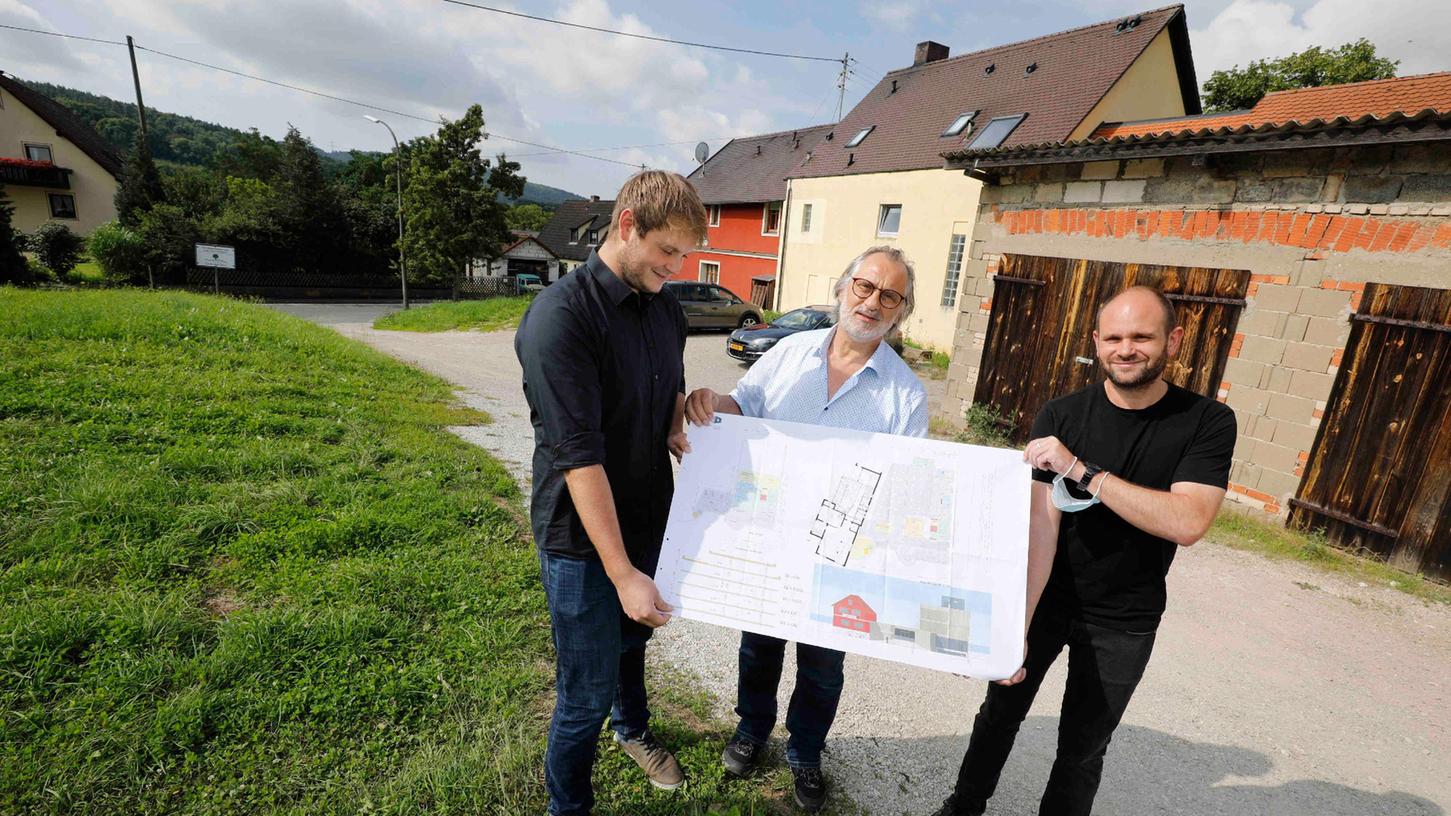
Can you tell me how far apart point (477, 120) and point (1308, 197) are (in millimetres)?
31059

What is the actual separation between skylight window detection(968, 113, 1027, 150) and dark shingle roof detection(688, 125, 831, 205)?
9.51 meters

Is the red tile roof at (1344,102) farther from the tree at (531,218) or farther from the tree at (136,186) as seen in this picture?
the tree at (531,218)

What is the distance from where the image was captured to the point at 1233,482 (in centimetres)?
613

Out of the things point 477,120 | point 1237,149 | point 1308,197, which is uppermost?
point 477,120

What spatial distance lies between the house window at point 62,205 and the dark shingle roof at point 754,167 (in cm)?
3510

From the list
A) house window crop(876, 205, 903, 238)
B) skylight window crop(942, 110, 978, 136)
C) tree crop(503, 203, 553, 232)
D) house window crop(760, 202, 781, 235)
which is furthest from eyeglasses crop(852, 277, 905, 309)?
tree crop(503, 203, 553, 232)

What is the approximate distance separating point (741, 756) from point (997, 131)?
1967 centimetres

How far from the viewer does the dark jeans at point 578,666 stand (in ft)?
6.28

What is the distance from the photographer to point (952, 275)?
712 inches

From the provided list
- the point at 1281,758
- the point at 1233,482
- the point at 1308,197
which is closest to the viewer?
the point at 1281,758

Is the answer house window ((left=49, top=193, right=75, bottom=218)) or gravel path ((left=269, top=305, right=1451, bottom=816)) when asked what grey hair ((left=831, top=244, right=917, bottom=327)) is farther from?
house window ((left=49, top=193, right=75, bottom=218))

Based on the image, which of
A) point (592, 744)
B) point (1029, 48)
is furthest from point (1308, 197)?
point (1029, 48)

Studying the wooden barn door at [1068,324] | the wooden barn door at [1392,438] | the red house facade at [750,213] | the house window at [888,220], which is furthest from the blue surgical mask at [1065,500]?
the red house facade at [750,213]

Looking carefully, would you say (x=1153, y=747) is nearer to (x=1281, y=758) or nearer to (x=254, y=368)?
(x=1281, y=758)
